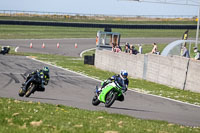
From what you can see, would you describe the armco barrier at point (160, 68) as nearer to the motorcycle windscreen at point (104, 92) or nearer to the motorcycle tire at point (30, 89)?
the motorcycle windscreen at point (104, 92)

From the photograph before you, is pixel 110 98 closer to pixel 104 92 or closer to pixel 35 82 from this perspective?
pixel 104 92

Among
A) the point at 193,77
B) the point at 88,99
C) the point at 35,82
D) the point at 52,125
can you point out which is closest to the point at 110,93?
the point at 88,99

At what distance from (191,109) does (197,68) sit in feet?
15.1

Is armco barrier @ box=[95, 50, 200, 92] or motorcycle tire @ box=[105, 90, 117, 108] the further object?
armco barrier @ box=[95, 50, 200, 92]

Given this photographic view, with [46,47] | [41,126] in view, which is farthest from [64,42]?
[41,126]

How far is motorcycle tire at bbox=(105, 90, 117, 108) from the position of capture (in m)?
14.8

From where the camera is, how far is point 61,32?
6462 cm

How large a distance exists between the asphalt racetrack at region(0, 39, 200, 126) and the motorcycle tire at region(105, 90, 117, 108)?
0.78 ft

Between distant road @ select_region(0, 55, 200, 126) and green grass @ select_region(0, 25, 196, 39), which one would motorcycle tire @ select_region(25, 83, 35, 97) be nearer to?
distant road @ select_region(0, 55, 200, 126)

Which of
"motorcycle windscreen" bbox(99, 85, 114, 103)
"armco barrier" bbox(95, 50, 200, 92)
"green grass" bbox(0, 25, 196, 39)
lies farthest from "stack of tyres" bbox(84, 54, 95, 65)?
"green grass" bbox(0, 25, 196, 39)

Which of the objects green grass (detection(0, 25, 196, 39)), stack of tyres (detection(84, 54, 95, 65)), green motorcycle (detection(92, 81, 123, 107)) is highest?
green grass (detection(0, 25, 196, 39))

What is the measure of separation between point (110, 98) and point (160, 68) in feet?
31.5

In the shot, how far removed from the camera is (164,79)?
23.7m

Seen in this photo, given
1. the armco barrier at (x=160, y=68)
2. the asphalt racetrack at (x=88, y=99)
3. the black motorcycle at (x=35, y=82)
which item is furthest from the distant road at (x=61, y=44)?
the black motorcycle at (x=35, y=82)
